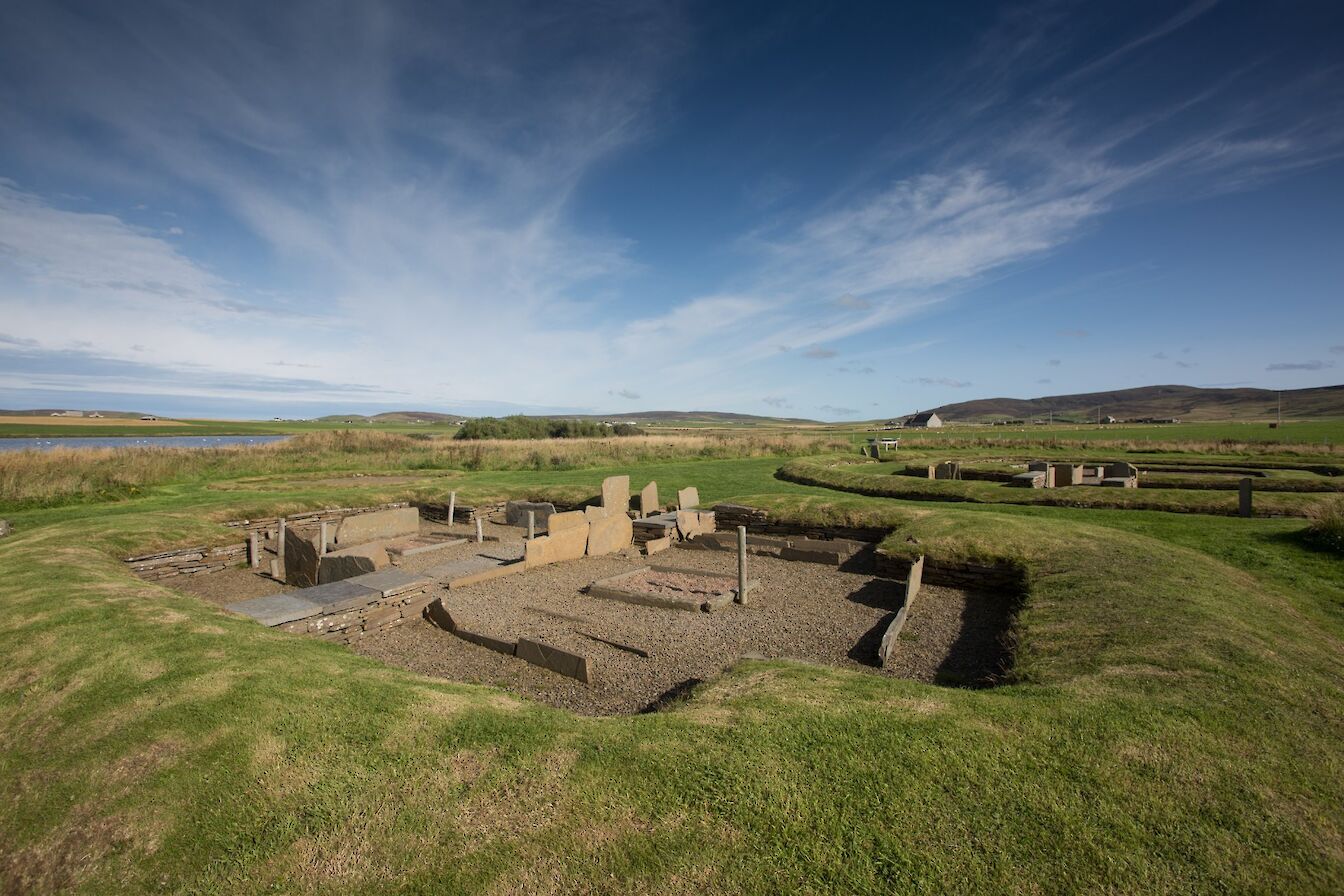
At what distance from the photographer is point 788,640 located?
977 centimetres

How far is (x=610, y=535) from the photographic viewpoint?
1652cm

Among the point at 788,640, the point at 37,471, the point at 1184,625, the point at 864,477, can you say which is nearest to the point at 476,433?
the point at 37,471

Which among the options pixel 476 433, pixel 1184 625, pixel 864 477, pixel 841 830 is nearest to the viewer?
pixel 841 830

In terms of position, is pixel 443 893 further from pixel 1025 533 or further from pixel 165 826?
pixel 1025 533

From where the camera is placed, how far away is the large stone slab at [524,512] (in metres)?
20.1

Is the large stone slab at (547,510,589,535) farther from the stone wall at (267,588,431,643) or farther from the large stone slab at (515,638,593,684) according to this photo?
the large stone slab at (515,638,593,684)

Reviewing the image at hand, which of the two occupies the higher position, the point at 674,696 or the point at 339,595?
the point at 339,595

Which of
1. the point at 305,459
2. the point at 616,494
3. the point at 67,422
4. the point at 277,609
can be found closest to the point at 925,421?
the point at 305,459

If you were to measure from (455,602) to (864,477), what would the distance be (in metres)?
19.6

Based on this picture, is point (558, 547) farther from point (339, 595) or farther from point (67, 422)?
point (67, 422)

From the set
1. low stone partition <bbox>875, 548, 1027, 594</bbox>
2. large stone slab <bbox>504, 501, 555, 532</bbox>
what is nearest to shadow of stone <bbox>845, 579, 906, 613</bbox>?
low stone partition <bbox>875, 548, 1027, 594</bbox>

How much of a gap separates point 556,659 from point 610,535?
8.01m

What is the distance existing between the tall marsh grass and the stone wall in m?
19.5

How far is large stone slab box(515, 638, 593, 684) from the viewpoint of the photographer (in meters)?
8.23
